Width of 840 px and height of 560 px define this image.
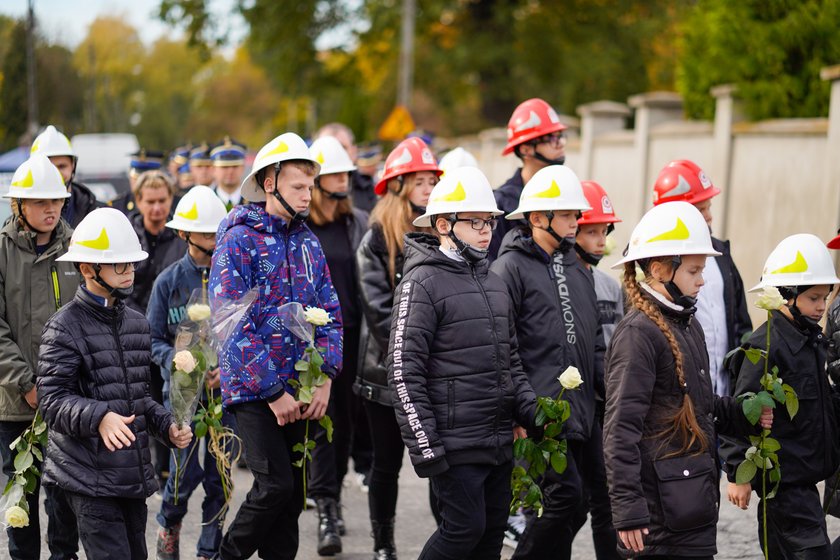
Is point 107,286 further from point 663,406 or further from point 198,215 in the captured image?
point 663,406

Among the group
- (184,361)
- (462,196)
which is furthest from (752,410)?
(184,361)

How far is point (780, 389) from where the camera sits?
15.8 feet

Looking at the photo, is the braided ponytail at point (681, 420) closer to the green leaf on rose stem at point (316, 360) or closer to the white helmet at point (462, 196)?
the white helmet at point (462, 196)

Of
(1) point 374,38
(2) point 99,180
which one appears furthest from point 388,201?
(1) point 374,38

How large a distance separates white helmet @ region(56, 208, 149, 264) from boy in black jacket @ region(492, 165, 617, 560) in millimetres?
1791

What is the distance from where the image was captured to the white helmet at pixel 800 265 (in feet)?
16.4

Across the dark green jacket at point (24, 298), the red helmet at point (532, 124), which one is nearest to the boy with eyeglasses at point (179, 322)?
the dark green jacket at point (24, 298)

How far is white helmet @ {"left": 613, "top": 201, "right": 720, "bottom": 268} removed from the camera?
4543mm

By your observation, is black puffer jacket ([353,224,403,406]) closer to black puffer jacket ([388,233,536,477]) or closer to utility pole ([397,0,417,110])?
black puffer jacket ([388,233,536,477])

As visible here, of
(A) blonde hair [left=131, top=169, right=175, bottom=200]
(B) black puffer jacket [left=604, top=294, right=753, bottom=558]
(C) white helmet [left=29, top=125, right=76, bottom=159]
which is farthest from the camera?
(A) blonde hair [left=131, top=169, right=175, bottom=200]

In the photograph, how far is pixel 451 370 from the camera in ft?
15.9

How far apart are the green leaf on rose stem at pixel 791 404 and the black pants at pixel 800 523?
0.40 metres

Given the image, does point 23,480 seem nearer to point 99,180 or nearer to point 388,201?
point 388,201

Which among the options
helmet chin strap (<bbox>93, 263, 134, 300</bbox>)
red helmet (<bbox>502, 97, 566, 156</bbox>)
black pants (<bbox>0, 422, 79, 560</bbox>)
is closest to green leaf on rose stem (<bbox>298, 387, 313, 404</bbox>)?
helmet chin strap (<bbox>93, 263, 134, 300</bbox>)
